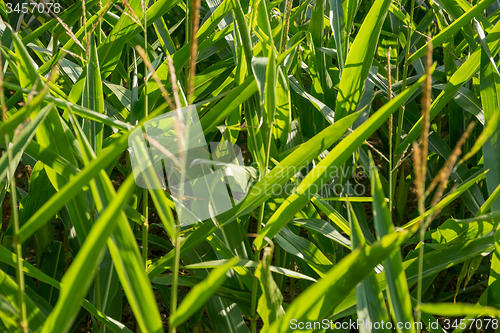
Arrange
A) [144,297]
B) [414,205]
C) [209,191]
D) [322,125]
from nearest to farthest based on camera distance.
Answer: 1. [144,297]
2. [209,191]
3. [322,125]
4. [414,205]

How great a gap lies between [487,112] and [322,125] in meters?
0.26

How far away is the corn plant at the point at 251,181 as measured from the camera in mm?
292

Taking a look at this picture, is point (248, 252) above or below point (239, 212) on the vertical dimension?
below

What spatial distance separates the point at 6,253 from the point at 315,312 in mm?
352

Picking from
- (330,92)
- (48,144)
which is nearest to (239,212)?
(48,144)

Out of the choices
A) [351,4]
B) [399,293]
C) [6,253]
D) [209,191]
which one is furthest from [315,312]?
[351,4]

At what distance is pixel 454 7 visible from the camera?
0.66 meters

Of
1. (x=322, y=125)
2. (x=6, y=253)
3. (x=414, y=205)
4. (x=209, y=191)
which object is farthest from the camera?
(x=414, y=205)

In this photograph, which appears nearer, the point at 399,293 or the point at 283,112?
the point at 399,293

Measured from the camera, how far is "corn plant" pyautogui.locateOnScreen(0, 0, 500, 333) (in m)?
0.29

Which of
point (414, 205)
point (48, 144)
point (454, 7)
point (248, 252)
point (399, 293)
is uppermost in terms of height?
point (454, 7)

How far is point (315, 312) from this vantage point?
40 cm

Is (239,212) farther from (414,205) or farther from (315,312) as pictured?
(414,205)

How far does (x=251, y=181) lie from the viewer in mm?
528
